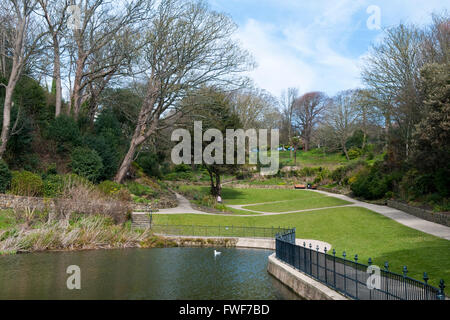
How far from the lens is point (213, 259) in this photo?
679 inches

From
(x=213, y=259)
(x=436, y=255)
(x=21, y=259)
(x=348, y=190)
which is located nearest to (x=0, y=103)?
(x=21, y=259)

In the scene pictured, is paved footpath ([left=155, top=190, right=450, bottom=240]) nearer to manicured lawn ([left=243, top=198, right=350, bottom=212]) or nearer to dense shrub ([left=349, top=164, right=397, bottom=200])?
dense shrub ([left=349, top=164, right=397, bottom=200])

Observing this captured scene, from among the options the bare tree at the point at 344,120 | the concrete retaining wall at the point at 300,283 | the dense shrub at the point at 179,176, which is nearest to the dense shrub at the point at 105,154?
the concrete retaining wall at the point at 300,283

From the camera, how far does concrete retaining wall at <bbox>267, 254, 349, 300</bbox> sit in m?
9.62

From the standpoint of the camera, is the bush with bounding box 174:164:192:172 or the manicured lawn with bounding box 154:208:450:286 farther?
the bush with bounding box 174:164:192:172

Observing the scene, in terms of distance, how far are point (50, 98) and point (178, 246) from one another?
81.6 feet

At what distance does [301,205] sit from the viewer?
121ft

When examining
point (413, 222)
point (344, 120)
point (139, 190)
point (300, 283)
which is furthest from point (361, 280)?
point (344, 120)

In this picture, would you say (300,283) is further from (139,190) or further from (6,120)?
(139,190)

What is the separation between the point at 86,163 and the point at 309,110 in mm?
67444

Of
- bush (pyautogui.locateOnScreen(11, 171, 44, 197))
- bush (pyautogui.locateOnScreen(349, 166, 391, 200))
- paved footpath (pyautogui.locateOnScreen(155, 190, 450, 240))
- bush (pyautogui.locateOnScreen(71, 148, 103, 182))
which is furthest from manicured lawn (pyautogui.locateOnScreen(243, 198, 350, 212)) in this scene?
bush (pyautogui.locateOnScreen(11, 171, 44, 197))

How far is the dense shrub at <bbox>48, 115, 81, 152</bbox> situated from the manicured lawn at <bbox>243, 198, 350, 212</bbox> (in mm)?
16758
